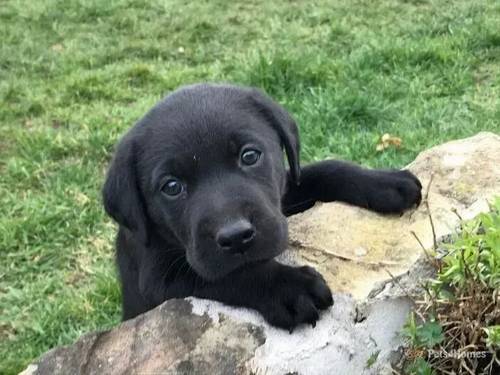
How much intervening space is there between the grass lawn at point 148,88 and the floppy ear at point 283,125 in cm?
155

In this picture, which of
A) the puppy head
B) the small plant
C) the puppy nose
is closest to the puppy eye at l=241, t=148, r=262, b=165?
the puppy head

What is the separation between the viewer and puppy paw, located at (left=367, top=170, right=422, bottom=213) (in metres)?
3.09

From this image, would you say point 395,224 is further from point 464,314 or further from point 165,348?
point 165,348

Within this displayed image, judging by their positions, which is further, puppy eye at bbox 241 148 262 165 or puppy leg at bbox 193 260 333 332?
puppy eye at bbox 241 148 262 165

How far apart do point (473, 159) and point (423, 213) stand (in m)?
0.37

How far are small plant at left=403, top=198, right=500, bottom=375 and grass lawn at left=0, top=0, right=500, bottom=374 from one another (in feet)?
7.89

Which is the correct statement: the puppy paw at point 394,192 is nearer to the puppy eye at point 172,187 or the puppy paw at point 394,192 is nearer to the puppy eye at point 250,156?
the puppy eye at point 250,156

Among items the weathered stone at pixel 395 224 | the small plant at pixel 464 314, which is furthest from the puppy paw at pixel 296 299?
the small plant at pixel 464 314

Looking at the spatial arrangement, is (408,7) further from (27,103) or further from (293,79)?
(27,103)

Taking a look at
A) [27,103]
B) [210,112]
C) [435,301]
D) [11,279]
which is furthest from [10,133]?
[435,301]

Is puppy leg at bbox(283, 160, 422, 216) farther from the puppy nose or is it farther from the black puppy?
the puppy nose

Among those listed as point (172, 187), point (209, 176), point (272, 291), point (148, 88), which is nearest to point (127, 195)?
point (172, 187)

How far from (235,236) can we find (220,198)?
182 mm

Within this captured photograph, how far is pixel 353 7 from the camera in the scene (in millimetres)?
8930
